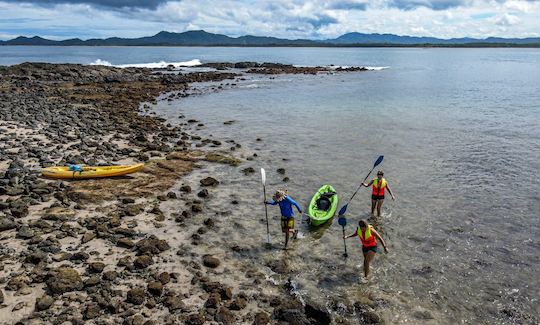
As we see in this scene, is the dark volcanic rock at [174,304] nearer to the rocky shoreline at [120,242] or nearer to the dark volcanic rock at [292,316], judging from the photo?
the rocky shoreline at [120,242]

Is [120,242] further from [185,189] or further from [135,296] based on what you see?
[185,189]

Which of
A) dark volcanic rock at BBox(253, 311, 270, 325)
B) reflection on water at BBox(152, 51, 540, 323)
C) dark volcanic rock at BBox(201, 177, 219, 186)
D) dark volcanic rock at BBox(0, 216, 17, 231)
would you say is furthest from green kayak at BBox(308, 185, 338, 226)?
dark volcanic rock at BBox(0, 216, 17, 231)

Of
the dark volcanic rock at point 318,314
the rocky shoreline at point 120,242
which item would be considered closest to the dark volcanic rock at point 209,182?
the rocky shoreline at point 120,242

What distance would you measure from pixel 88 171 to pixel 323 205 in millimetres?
11349

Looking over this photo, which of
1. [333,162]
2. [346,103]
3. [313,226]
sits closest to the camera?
[313,226]

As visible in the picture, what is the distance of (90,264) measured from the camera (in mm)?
12570

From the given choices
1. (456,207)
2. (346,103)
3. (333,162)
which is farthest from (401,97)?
(456,207)

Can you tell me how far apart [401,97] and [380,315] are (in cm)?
4705

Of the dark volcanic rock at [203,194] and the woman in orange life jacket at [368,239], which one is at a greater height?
the woman in orange life jacket at [368,239]

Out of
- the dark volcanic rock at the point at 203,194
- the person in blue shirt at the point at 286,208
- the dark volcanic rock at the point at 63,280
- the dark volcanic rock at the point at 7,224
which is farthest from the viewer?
the dark volcanic rock at the point at 203,194

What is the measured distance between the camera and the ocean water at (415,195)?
40.5 ft

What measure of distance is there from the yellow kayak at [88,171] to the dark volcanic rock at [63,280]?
824cm

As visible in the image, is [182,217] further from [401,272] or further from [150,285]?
[401,272]

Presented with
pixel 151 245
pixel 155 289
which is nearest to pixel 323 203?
pixel 151 245
